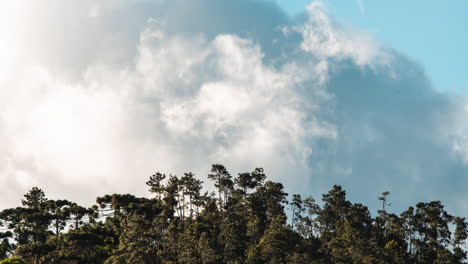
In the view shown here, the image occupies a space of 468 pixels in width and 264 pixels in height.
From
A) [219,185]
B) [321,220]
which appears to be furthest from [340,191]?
[219,185]

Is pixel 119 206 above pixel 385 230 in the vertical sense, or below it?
above

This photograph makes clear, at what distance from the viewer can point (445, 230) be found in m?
110

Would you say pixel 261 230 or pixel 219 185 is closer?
pixel 261 230

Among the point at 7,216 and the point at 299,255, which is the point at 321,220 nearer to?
the point at 299,255

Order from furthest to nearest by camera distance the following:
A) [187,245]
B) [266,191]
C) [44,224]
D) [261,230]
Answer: [266,191] < [261,230] < [44,224] < [187,245]

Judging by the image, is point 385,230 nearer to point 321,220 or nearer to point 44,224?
point 321,220

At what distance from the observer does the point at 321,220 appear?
124125 mm

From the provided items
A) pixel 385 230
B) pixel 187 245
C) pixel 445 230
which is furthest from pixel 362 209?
pixel 187 245

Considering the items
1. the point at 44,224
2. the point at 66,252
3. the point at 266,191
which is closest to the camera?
the point at 66,252

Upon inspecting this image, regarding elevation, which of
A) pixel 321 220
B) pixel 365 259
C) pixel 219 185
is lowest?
pixel 365 259

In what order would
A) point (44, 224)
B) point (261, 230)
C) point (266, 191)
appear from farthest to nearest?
point (266, 191)
point (261, 230)
point (44, 224)

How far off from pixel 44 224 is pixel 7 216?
8515 millimetres

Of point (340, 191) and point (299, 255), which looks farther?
point (340, 191)

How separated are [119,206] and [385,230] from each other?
61766 mm
